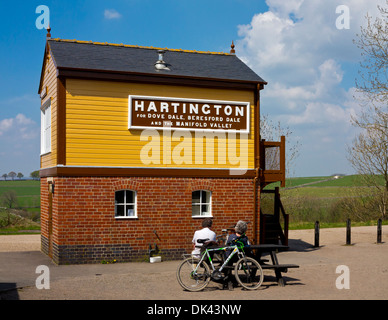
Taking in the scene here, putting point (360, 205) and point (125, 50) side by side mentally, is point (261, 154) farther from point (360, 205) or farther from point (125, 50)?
point (360, 205)

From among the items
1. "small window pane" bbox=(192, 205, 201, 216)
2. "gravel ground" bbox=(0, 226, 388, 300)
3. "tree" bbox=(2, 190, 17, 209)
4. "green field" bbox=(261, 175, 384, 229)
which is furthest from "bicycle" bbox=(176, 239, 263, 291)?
"tree" bbox=(2, 190, 17, 209)

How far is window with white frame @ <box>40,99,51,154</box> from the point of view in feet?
59.8

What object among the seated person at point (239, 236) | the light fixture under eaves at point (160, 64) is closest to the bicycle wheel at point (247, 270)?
the seated person at point (239, 236)

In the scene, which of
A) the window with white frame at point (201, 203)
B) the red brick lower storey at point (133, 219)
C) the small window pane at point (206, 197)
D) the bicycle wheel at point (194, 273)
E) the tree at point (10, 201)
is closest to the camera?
the bicycle wheel at point (194, 273)

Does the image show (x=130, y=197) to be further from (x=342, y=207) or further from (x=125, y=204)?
(x=342, y=207)

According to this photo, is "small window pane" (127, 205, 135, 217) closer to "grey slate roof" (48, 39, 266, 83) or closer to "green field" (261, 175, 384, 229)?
"grey slate roof" (48, 39, 266, 83)

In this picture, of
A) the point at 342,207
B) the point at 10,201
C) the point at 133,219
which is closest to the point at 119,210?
the point at 133,219

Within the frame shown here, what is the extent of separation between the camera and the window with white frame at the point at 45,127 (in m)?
18.2

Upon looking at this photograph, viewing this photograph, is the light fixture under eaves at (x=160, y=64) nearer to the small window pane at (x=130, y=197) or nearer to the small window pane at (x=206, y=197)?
the small window pane at (x=130, y=197)

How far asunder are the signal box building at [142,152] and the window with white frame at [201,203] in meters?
0.03

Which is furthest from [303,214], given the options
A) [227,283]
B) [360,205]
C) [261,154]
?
[227,283]

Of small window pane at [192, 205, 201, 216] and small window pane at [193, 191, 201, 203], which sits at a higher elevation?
small window pane at [193, 191, 201, 203]

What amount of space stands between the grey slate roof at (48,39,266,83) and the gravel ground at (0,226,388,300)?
5929 mm

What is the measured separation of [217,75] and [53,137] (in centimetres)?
559
